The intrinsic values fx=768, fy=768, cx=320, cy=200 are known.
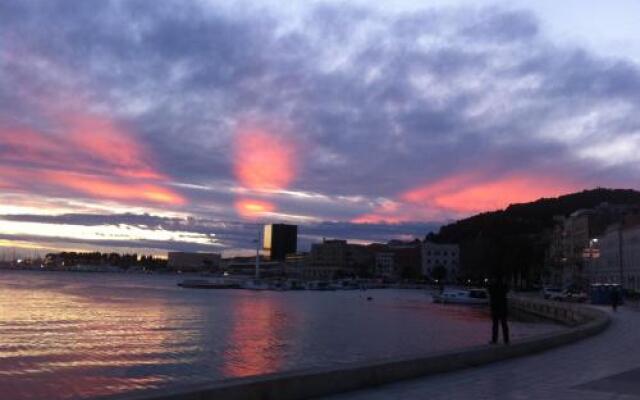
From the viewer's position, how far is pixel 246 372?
2580cm

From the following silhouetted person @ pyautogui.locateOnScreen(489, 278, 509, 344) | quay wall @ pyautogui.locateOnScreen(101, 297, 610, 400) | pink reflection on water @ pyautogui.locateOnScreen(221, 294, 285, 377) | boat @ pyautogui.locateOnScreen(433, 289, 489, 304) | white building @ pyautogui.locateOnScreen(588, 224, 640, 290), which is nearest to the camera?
quay wall @ pyautogui.locateOnScreen(101, 297, 610, 400)

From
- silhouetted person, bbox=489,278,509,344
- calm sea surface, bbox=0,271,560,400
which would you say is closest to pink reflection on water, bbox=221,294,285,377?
calm sea surface, bbox=0,271,560,400

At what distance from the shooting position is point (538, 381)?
555 inches

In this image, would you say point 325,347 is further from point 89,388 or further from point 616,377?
point 616,377

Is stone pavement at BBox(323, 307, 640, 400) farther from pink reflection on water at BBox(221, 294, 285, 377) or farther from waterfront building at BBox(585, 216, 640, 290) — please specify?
waterfront building at BBox(585, 216, 640, 290)

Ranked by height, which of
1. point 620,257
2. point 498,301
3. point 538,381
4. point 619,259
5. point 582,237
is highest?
point 582,237

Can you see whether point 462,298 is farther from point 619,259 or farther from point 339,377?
point 339,377

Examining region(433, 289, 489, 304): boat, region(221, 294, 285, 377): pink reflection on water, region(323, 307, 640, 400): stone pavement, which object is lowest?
region(221, 294, 285, 377): pink reflection on water

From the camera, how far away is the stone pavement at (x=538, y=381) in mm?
12242

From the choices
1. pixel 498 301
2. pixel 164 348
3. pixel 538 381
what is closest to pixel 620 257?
pixel 164 348

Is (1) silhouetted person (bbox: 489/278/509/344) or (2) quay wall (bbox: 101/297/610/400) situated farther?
(1) silhouetted person (bbox: 489/278/509/344)

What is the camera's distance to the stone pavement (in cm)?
1224

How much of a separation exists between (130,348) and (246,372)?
976cm

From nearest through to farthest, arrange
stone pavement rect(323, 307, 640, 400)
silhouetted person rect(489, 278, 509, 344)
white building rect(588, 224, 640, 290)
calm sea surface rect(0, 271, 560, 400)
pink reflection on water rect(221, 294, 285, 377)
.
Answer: stone pavement rect(323, 307, 640, 400) → silhouetted person rect(489, 278, 509, 344) → calm sea surface rect(0, 271, 560, 400) → pink reflection on water rect(221, 294, 285, 377) → white building rect(588, 224, 640, 290)
